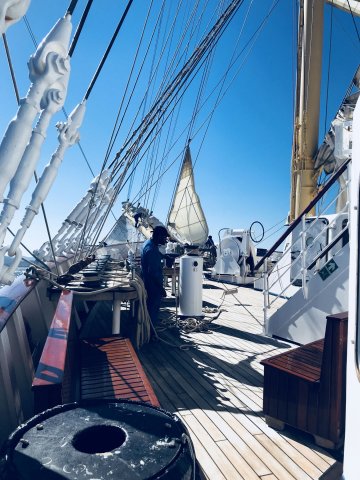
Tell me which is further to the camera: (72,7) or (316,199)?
(316,199)

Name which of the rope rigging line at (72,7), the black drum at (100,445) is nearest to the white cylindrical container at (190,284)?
the rope rigging line at (72,7)

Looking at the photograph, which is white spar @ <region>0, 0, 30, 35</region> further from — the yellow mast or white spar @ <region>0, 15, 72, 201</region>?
the yellow mast

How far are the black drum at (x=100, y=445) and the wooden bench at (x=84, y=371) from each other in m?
0.21

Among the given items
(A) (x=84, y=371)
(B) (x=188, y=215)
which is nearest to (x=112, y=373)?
(A) (x=84, y=371)

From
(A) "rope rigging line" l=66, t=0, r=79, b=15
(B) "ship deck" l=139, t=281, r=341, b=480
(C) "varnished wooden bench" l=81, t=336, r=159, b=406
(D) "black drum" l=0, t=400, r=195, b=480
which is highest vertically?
(A) "rope rigging line" l=66, t=0, r=79, b=15

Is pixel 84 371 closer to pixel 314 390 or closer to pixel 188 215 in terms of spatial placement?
pixel 314 390

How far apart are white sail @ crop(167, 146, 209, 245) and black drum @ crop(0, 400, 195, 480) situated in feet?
60.0

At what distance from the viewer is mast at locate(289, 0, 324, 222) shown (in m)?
12.2

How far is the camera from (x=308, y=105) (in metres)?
12.3

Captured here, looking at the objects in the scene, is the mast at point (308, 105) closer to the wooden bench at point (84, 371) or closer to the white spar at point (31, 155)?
the wooden bench at point (84, 371)

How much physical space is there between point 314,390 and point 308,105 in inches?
476

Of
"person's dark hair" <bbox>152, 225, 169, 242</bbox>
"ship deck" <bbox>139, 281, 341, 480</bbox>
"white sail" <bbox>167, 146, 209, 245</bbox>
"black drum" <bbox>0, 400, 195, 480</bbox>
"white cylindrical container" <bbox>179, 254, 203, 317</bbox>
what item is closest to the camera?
"black drum" <bbox>0, 400, 195, 480</bbox>

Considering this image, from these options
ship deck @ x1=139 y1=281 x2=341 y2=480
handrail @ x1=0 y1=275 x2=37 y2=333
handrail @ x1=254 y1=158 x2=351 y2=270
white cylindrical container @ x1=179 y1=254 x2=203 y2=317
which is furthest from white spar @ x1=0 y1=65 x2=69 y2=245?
white cylindrical container @ x1=179 y1=254 x2=203 y2=317

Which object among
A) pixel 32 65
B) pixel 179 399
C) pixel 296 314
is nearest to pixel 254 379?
pixel 179 399
